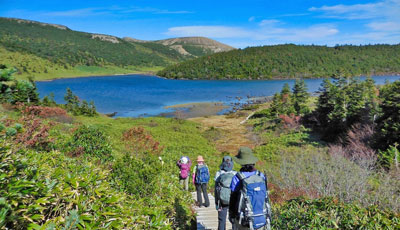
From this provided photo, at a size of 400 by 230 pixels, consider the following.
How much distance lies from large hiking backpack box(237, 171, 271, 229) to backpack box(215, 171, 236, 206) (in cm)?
95

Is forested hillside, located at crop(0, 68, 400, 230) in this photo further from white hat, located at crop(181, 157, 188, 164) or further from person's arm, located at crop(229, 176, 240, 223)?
person's arm, located at crop(229, 176, 240, 223)

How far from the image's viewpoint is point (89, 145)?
10086 millimetres

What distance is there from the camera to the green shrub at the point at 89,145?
390 inches

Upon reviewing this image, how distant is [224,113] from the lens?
182ft

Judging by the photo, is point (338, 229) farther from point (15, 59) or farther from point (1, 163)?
point (15, 59)

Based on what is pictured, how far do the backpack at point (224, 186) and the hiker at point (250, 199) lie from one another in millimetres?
750

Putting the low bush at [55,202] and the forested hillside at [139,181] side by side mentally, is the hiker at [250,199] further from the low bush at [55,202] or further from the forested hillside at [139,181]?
the low bush at [55,202]

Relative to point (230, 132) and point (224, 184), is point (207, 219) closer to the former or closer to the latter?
point (224, 184)

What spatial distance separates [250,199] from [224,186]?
110cm

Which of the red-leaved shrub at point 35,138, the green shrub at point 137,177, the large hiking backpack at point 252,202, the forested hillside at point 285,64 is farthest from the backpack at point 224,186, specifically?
the forested hillside at point 285,64

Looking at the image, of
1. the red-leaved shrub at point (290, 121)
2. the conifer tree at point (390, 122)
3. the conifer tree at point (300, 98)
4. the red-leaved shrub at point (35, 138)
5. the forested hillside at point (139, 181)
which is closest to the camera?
the forested hillside at point (139, 181)

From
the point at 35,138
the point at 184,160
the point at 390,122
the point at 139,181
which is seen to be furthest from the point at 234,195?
the point at 390,122

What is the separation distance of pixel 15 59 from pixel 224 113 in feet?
443

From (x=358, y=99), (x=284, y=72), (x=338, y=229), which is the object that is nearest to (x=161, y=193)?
(x=338, y=229)
